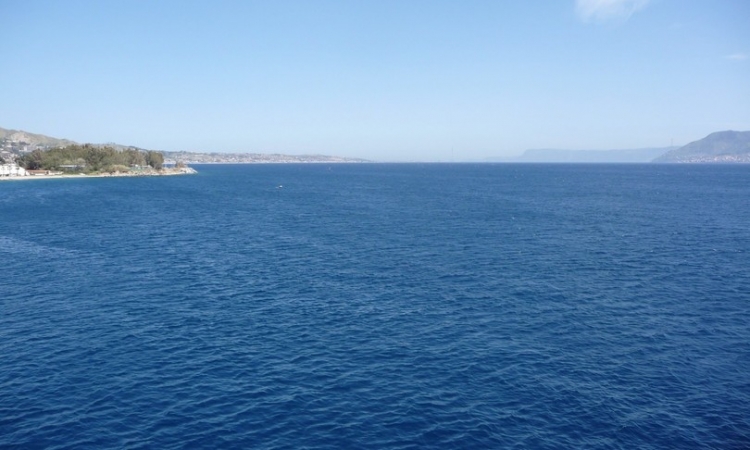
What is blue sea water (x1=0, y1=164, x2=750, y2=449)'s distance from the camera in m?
34.9

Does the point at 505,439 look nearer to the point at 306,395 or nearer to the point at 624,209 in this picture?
the point at 306,395

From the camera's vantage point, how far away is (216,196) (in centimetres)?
19262

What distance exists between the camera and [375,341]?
4834 centimetres

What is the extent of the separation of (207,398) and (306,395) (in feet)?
23.3

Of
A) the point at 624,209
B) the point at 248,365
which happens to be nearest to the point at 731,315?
the point at 248,365

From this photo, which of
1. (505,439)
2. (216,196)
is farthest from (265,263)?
(216,196)

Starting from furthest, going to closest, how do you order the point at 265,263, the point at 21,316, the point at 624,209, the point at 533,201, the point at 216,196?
the point at 216,196
the point at 533,201
the point at 624,209
the point at 265,263
the point at 21,316

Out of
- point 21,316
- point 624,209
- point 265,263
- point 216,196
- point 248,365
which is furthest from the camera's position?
point 216,196

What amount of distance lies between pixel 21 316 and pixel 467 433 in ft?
153

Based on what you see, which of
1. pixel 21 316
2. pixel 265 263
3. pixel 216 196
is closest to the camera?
pixel 21 316

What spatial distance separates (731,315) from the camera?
55406 mm

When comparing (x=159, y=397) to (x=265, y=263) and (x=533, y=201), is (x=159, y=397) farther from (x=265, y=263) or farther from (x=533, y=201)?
(x=533, y=201)

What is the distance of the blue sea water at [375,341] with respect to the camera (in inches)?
1373

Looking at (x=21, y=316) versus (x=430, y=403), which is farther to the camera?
(x=21, y=316)
